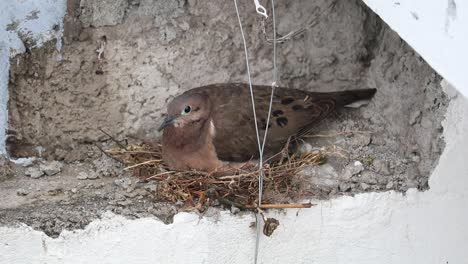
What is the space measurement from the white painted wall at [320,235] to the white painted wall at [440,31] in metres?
0.96

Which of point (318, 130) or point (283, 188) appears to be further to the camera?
point (318, 130)

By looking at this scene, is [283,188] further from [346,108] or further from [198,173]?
[346,108]

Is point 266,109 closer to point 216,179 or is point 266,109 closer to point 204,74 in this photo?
point 204,74

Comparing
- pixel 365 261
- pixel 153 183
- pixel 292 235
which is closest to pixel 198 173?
pixel 153 183

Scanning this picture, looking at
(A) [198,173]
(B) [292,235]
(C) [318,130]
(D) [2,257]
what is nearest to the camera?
(D) [2,257]

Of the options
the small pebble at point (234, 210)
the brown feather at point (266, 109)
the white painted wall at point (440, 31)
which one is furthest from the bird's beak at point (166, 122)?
the white painted wall at point (440, 31)

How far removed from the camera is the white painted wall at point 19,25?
4.17 meters

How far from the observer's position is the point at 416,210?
13.5 feet

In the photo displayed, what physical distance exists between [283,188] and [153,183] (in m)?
0.62

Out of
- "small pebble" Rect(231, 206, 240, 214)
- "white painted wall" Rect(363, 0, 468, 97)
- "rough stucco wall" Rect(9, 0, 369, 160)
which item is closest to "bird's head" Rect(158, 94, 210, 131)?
"rough stucco wall" Rect(9, 0, 369, 160)

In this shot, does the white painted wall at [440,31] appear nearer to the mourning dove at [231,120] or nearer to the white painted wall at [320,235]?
the white painted wall at [320,235]

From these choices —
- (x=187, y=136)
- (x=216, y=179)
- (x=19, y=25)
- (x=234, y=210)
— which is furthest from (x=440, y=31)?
(x=19, y=25)

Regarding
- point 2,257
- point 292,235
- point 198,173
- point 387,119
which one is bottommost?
point 2,257

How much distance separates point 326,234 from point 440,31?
1.50 m
